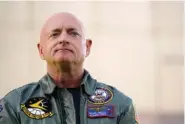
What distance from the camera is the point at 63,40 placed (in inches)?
33.4

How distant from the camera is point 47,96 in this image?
0.87m

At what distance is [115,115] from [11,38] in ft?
1.65

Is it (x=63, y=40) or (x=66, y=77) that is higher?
(x=63, y=40)

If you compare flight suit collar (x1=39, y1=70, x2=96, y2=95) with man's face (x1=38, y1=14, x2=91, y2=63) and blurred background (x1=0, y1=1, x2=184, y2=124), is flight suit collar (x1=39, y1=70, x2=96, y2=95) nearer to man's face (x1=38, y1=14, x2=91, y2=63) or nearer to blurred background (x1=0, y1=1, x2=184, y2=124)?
man's face (x1=38, y1=14, x2=91, y2=63)

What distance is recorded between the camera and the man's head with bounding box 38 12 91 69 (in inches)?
33.4

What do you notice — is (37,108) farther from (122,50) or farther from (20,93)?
(122,50)

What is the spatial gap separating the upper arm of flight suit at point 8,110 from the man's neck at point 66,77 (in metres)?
0.13

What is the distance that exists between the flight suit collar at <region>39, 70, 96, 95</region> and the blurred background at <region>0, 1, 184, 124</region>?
163mm

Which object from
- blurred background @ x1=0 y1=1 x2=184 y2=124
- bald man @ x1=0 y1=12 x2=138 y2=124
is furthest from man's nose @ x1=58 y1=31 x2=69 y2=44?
blurred background @ x1=0 y1=1 x2=184 y2=124

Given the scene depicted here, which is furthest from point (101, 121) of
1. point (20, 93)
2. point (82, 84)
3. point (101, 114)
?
point (20, 93)

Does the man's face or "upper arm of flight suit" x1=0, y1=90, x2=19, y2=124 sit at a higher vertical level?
the man's face

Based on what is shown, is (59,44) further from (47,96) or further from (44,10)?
(44,10)

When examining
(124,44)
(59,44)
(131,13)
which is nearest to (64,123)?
(59,44)

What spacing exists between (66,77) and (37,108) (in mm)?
131
